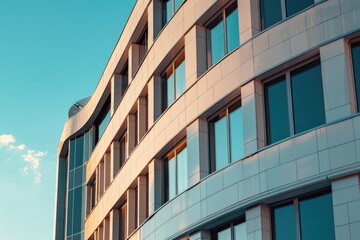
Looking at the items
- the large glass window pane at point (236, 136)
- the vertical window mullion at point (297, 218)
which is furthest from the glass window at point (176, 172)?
the vertical window mullion at point (297, 218)

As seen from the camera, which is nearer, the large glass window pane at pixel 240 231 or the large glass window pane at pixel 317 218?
the large glass window pane at pixel 317 218

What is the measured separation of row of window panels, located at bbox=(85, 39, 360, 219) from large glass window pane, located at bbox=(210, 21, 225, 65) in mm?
2226

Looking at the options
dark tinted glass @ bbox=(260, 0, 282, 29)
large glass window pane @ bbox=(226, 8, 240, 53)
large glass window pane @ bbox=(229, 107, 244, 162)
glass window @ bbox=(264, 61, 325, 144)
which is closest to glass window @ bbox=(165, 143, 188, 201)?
large glass window pane @ bbox=(229, 107, 244, 162)

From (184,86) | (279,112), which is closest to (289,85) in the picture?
(279,112)

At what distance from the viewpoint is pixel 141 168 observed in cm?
3288

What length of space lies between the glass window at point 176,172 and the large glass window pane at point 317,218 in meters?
7.28

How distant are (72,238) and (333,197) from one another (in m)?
31.4

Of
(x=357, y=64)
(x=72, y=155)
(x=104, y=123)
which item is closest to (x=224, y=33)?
(x=357, y=64)

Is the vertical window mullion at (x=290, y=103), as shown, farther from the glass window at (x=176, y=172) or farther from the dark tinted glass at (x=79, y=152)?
the dark tinted glass at (x=79, y=152)

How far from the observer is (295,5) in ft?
76.9

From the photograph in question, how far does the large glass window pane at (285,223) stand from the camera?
21719 millimetres

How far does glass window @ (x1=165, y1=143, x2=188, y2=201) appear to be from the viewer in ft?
93.7

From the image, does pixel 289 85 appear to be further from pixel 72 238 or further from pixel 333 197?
pixel 72 238

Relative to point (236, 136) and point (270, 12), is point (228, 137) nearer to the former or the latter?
point (236, 136)
